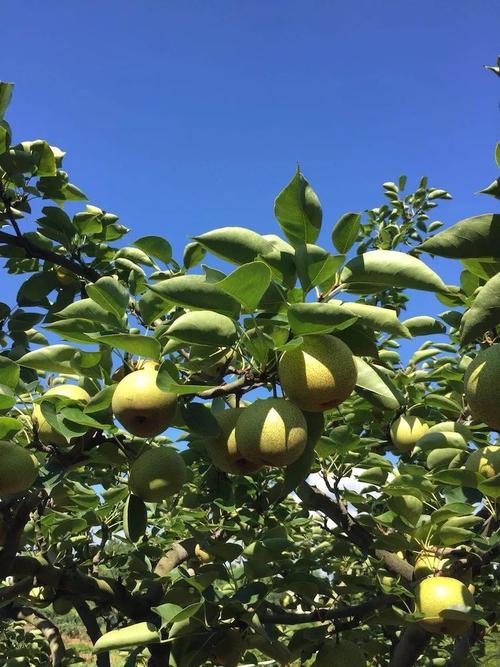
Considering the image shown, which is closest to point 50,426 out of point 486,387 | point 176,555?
point 486,387

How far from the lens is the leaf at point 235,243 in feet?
4.62

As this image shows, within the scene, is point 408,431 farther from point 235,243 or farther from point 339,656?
point 235,243

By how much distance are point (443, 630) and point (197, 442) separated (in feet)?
4.41

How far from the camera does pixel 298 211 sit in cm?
143

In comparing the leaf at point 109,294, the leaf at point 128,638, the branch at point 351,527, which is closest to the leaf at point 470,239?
the leaf at point 109,294

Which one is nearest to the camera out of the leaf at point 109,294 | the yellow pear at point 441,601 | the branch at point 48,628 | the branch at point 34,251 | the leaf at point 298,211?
the leaf at point 298,211

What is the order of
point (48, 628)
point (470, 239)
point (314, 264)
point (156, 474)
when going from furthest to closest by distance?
point (48, 628) < point (156, 474) < point (314, 264) < point (470, 239)

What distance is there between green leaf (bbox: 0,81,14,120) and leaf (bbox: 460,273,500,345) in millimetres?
2445

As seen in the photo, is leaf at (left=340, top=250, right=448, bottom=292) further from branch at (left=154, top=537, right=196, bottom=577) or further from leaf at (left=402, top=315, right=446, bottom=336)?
branch at (left=154, top=537, right=196, bottom=577)

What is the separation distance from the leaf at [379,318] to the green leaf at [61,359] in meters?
0.81

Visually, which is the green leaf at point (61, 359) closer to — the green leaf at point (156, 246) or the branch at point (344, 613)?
the green leaf at point (156, 246)

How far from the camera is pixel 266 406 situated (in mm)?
1486

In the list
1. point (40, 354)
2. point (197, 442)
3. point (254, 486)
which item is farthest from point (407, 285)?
point (254, 486)

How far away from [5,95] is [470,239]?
2.41 m
